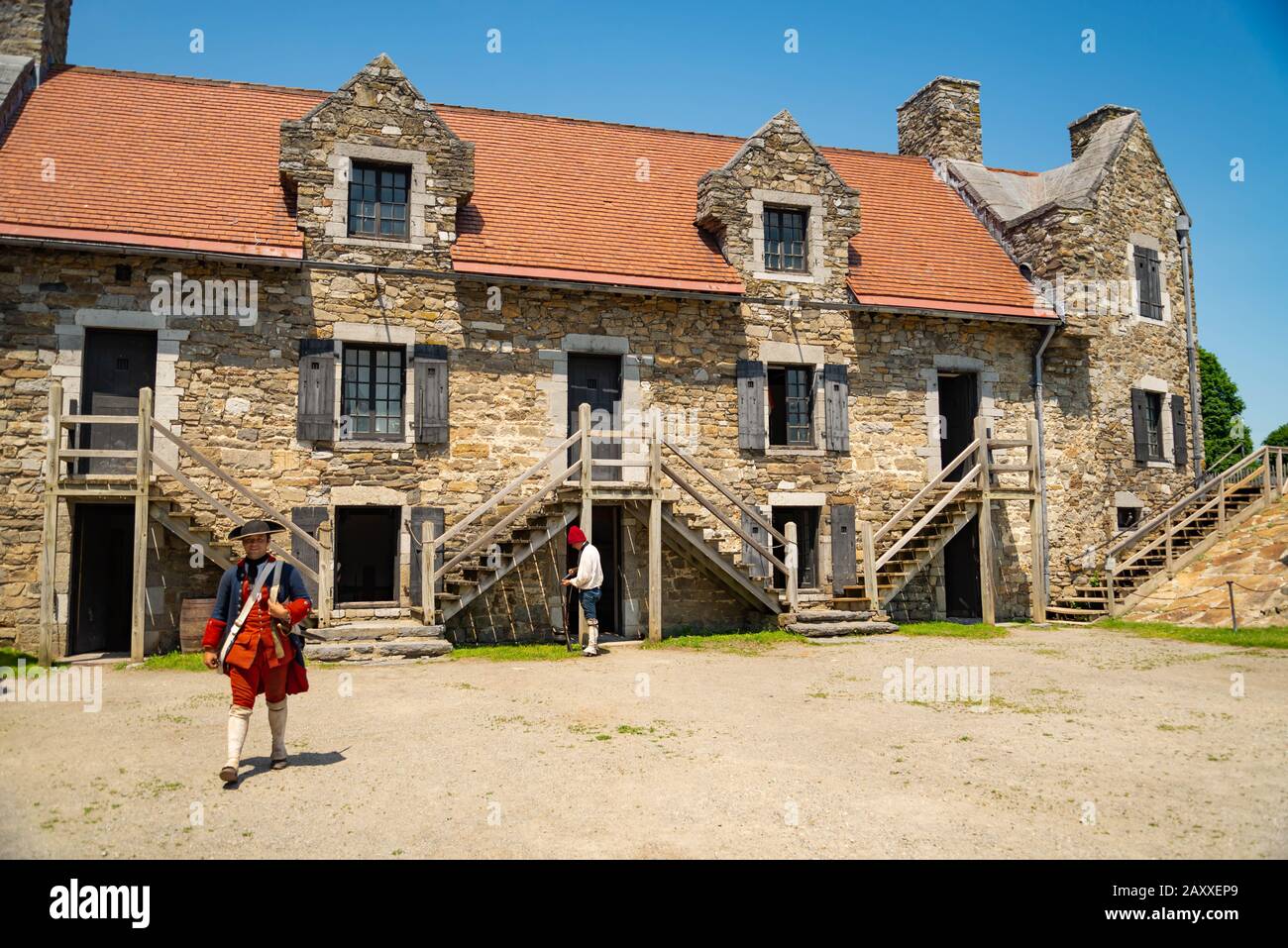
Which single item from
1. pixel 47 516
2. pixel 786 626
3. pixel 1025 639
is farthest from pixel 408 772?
pixel 1025 639

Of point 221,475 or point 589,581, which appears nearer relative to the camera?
point 221,475

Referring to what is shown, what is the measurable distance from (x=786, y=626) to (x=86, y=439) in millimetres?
10778

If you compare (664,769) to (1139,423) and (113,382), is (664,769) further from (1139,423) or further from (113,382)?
(1139,423)

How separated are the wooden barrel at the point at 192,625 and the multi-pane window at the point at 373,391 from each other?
3283mm

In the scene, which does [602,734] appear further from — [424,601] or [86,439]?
[86,439]

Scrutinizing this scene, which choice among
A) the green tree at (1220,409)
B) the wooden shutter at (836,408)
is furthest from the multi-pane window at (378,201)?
the green tree at (1220,409)

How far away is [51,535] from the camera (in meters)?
11.5

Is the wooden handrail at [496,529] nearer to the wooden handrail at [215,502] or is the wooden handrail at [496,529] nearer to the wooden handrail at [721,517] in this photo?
the wooden handrail at [721,517]

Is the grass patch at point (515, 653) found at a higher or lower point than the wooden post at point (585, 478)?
lower

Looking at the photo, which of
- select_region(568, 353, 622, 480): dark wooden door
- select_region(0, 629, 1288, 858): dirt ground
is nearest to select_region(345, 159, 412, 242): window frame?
select_region(568, 353, 622, 480): dark wooden door

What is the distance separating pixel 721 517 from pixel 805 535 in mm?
2430

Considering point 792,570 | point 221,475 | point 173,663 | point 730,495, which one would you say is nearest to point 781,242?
point 730,495

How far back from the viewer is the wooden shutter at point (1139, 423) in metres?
18.1

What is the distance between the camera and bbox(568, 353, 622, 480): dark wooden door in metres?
14.8
